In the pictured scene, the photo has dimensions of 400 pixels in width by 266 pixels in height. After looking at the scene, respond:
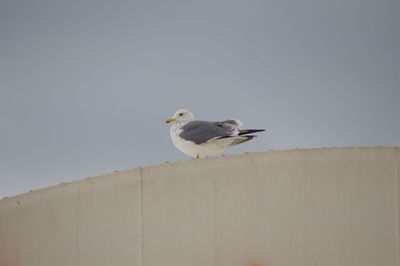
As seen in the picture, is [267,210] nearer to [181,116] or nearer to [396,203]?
[396,203]

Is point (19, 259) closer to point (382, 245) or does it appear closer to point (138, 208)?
point (138, 208)

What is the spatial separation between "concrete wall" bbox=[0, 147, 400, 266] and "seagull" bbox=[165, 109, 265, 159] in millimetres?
1106

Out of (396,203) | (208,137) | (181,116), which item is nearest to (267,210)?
(208,137)

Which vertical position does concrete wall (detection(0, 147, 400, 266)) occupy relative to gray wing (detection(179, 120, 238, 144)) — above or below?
below

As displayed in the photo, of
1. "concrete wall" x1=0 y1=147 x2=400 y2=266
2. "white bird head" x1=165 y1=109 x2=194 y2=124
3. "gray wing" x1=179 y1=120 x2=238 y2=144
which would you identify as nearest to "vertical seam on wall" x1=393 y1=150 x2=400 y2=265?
"concrete wall" x1=0 y1=147 x2=400 y2=266

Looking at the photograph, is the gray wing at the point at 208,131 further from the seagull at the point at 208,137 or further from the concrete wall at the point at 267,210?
the concrete wall at the point at 267,210

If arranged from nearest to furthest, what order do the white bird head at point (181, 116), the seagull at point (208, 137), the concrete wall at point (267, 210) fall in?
the concrete wall at point (267, 210), the seagull at point (208, 137), the white bird head at point (181, 116)

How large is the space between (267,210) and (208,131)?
2.73m

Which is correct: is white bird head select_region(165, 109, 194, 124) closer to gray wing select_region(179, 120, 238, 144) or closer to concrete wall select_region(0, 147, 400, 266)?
gray wing select_region(179, 120, 238, 144)

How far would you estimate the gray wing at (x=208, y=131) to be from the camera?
17828mm

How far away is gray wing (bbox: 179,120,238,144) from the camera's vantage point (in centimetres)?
1783

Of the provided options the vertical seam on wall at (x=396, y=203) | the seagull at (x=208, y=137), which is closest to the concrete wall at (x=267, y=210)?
the vertical seam on wall at (x=396, y=203)

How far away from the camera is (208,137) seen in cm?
1786

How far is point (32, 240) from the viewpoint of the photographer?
17.8 m
